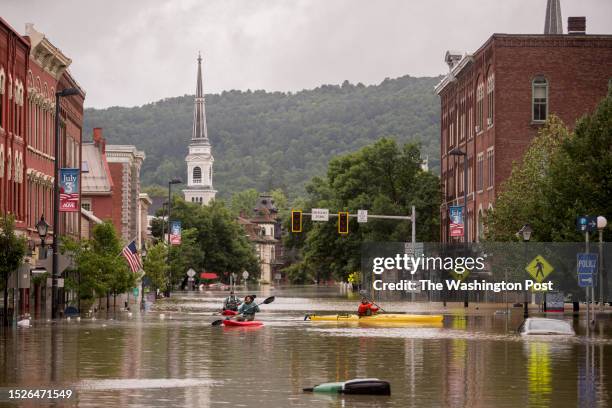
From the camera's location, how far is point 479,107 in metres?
97.4

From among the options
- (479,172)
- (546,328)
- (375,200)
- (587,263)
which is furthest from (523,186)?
(375,200)

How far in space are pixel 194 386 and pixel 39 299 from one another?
170ft

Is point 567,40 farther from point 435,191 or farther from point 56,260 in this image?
point 56,260

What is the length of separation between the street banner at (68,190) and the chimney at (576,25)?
44336mm

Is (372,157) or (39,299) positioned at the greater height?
(372,157)

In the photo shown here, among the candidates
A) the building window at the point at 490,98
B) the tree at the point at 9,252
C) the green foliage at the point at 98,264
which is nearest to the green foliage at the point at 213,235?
the building window at the point at 490,98

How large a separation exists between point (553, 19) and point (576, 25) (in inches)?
348

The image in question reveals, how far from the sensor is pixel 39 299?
74438mm

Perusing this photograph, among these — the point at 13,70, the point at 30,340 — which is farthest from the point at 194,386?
the point at 13,70

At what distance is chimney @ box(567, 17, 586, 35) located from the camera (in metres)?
93.8

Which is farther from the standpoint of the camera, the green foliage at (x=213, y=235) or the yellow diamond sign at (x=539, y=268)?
the green foliage at (x=213, y=235)

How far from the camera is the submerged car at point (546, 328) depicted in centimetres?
4414

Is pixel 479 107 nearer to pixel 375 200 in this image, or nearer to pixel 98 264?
pixel 375 200

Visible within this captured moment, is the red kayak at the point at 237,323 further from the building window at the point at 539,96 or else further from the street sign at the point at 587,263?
the building window at the point at 539,96
